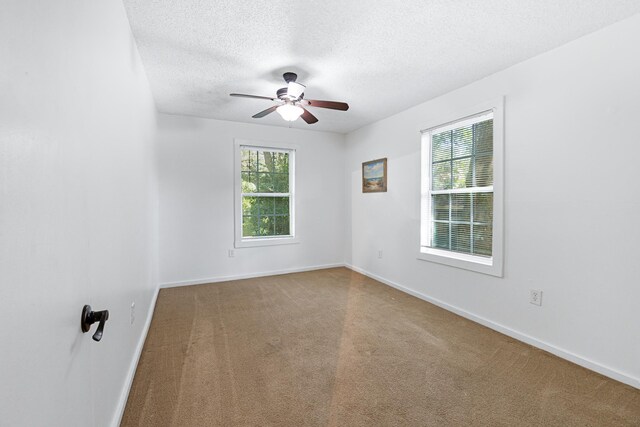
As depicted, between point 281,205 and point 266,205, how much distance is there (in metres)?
0.26

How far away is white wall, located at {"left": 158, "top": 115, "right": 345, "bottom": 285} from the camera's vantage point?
4199mm

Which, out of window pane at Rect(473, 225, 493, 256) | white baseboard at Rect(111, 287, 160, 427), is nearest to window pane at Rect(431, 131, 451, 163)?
window pane at Rect(473, 225, 493, 256)

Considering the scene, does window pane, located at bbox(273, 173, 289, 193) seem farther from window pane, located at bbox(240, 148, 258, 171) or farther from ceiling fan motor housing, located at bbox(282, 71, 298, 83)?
ceiling fan motor housing, located at bbox(282, 71, 298, 83)

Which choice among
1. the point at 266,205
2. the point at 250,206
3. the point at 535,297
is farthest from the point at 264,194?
the point at 535,297

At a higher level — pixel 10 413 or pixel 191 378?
pixel 10 413

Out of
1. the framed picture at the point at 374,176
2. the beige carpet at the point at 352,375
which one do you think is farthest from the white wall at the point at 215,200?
the beige carpet at the point at 352,375

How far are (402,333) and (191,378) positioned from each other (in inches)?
71.0

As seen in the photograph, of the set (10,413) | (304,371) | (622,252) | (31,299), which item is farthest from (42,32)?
(622,252)

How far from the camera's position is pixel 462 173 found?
10.8ft

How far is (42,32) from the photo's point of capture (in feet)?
2.69

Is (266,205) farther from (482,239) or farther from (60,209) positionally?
(60,209)

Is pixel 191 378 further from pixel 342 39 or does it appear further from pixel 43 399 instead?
pixel 342 39

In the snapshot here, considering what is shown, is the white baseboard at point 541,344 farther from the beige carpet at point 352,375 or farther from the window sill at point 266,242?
the window sill at point 266,242

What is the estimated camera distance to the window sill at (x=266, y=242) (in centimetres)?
461
